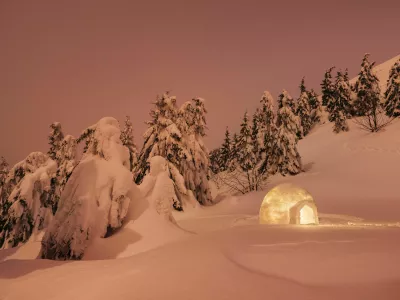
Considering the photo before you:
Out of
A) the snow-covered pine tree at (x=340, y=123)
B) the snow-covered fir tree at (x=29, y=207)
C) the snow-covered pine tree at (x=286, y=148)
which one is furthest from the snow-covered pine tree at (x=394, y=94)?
the snow-covered fir tree at (x=29, y=207)

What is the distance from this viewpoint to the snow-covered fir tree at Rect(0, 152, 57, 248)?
54.8 feet

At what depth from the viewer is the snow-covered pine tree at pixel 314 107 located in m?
56.3

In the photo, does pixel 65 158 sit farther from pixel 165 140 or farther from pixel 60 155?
pixel 165 140

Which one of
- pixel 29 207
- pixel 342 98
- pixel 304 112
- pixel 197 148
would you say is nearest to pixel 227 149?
pixel 304 112

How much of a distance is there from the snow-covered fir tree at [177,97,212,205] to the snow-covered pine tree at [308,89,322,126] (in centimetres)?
3513

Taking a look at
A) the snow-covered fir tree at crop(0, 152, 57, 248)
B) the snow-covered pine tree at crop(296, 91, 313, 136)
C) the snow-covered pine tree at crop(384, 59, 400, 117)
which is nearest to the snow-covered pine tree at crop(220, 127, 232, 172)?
the snow-covered pine tree at crop(296, 91, 313, 136)

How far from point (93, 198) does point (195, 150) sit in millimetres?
16646

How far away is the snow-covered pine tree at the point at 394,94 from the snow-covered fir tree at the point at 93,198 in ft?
123

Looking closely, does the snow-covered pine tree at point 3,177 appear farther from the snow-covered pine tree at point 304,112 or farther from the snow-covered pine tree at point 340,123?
the snow-covered pine tree at point 304,112

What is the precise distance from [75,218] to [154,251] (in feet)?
14.2

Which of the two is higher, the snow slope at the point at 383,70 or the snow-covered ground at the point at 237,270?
the snow slope at the point at 383,70

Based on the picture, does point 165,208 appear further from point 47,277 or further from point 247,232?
point 47,277

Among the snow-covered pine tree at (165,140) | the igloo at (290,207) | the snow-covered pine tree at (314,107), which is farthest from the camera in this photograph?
the snow-covered pine tree at (314,107)

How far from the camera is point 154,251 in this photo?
22.0 ft
